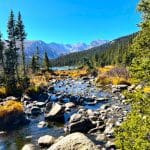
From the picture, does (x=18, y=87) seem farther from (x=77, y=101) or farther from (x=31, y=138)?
(x=31, y=138)

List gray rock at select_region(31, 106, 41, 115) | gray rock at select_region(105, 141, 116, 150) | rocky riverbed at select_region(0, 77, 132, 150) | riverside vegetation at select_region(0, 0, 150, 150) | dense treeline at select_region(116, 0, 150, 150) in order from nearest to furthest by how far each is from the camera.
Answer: dense treeline at select_region(116, 0, 150, 150)
riverside vegetation at select_region(0, 0, 150, 150)
gray rock at select_region(105, 141, 116, 150)
rocky riverbed at select_region(0, 77, 132, 150)
gray rock at select_region(31, 106, 41, 115)

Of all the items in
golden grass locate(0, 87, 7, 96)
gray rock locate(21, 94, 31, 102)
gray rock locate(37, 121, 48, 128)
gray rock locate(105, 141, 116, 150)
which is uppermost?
golden grass locate(0, 87, 7, 96)

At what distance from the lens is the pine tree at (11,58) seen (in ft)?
195

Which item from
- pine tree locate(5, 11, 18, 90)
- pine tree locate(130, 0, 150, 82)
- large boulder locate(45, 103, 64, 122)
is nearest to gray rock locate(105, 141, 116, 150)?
pine tree locate(130, 0, 150, 82)

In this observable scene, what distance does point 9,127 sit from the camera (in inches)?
1540

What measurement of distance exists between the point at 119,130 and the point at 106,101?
36128 millimetres

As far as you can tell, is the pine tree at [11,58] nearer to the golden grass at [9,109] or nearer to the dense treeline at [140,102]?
the golden grass at [9,109]

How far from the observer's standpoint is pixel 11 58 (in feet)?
238

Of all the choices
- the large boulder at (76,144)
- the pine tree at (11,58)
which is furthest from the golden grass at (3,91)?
the large boulder at (76,144)

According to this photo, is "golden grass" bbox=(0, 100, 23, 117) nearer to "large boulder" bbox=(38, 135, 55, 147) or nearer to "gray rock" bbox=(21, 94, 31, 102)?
"large boulder" bbox=(38, 135, 55, 147)

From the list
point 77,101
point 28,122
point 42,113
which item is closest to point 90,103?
point 77,101

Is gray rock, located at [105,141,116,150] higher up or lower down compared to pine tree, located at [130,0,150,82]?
lower down

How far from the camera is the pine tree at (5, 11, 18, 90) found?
5956 centimetres

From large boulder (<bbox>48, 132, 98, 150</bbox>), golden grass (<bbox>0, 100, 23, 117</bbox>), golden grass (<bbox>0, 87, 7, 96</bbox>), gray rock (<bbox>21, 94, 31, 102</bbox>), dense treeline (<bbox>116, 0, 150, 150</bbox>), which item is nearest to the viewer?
dense treeline (<bbox>116, 0, 150, 150</bbox>)
